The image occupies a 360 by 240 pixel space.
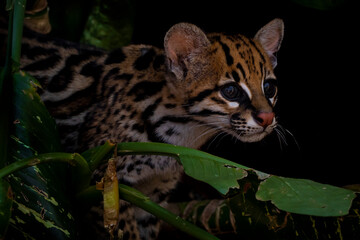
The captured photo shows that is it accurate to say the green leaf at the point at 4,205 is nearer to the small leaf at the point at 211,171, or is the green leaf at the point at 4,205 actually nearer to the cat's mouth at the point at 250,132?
the small leaf at the point at 211,171

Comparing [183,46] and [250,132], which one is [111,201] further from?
[183,46]

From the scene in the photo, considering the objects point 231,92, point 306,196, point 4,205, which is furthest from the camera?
point 231,92

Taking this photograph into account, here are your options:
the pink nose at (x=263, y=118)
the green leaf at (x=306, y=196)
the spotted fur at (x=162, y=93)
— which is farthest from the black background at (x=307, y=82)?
the green leaf at (x=306, y=196)

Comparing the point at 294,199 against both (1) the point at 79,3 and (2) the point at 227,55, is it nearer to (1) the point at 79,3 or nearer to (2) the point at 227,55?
(2) the point at 227,55

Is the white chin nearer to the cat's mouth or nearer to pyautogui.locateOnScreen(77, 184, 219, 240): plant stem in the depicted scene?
the cat's mouth

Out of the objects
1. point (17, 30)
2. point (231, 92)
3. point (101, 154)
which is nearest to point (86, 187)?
point (101, 154)

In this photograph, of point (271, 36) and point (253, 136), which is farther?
point (271, 36)
